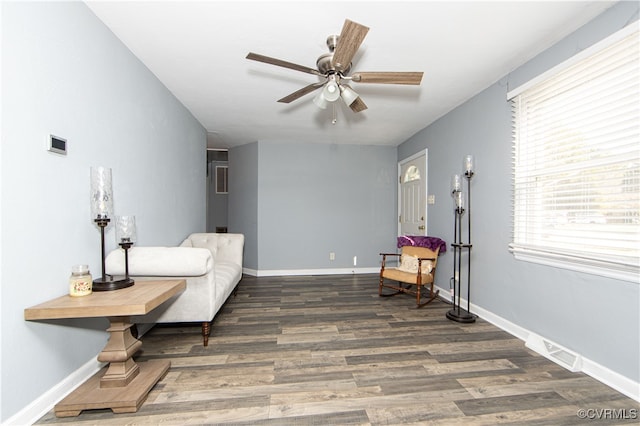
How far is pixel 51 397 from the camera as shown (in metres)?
1.53

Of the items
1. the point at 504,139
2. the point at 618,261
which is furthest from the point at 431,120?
the point at 618,261

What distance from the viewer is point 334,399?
1.64 metres

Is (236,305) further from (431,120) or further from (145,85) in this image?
(431,120)

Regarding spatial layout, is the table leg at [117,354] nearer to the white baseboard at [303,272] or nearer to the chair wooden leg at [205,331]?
the chair wooden leg at [205,331]

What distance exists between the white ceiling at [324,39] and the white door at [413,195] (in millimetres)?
1237

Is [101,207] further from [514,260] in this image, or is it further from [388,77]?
[514,260]

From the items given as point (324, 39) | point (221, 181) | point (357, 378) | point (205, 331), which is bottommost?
point (357, 378)

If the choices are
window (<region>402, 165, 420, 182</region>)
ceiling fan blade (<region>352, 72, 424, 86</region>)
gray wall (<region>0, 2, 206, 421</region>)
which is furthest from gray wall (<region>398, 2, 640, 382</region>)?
gray wall (<region>0, 2, 206, 421</region>)

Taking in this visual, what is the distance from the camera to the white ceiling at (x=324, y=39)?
1778mm

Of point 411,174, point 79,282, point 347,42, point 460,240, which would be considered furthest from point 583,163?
point 79,282

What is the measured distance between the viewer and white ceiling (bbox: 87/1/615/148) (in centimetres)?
178

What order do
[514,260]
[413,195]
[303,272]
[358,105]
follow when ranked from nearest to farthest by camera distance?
1. [358,105]
2. [514,260]
3. [413,195]
4. [303,272]

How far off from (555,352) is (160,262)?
9.97 feet

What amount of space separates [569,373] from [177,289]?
2773mm
